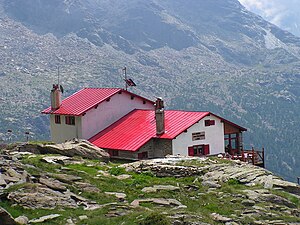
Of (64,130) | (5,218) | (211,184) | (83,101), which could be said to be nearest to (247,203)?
(211,184)

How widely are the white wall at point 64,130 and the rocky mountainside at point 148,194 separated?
832 inches

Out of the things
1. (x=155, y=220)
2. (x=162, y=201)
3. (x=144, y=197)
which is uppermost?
(x=144, y=197)

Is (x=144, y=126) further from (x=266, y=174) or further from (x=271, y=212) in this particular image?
(x=271, y=212)

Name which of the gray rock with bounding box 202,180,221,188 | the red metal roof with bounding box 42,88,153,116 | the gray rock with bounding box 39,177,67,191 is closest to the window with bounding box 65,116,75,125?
the red metal roof with bounding box 42,88,153,116

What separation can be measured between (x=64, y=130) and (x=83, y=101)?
161 inches

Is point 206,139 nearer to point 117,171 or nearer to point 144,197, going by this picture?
point 117,171

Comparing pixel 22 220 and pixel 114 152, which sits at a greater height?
pixel 114 152

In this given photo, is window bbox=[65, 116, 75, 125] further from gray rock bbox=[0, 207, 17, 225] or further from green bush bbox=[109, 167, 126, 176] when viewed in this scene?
gray rock bbox=[0, 207, 17, 225]

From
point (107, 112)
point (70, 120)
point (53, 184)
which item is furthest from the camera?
point (107, 112)

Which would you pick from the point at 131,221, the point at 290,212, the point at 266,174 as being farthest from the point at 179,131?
the point at 131,221

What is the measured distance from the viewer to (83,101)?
66.9 m

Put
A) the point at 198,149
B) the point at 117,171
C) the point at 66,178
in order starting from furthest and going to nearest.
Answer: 1. the point at 198,149
2. the point at 117,171
3. the point at 66,178

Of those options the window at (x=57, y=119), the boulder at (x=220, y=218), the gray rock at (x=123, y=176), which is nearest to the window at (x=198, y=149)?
the window at (x=57, y=119)

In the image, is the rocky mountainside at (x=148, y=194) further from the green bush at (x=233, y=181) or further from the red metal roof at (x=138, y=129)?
the red metal roof at (x=138, y=129)
